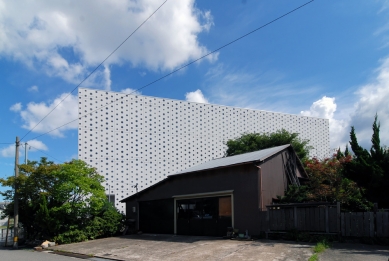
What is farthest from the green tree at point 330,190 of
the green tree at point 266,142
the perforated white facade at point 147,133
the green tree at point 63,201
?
the perforated white facade at point 147,133

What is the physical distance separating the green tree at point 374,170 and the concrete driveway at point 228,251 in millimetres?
3389

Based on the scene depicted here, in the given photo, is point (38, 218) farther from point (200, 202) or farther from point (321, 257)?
point (321, 257)

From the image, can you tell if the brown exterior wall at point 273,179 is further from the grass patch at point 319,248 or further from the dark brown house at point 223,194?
the grass patch at point 319,248

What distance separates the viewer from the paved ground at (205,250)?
1254 centimetres

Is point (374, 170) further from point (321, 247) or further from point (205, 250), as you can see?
point (205, 250)

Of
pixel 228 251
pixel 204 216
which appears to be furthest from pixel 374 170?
pixel 204 216

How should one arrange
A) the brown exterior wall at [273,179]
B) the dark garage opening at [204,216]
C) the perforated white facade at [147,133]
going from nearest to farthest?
the brown exterior wall at [273,179], the dark garage opening at [204,216], the perforated white facade at [147,133]

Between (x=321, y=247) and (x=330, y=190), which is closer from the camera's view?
(x=321, y=247)

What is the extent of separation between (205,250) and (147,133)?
29.3m

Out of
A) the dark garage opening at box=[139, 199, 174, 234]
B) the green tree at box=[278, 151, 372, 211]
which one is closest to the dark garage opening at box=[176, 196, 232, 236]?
the dark garage opening at box=[139, 199, 174, 234]

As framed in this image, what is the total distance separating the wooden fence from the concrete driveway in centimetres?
75

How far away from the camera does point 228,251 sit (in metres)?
13.8

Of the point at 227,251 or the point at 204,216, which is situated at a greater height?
the point at 204,216

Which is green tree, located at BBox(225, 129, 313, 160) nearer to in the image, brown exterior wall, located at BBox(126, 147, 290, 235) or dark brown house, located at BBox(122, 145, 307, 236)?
dark brown house, located at BBox(122, 145, 307, 236)
